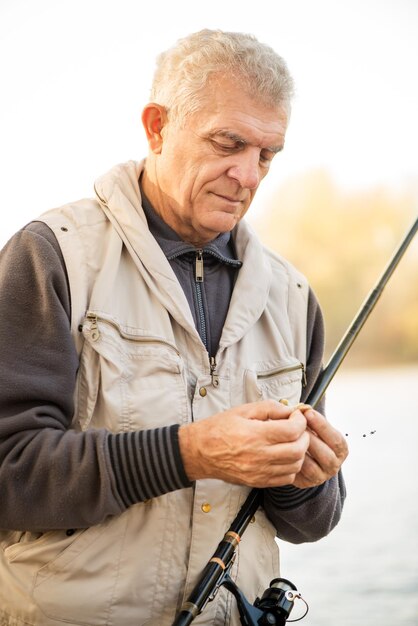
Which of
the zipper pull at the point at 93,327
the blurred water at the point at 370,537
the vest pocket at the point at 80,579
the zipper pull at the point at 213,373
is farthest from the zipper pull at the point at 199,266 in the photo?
the blurred water at the point at 370,537

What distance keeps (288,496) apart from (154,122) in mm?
888

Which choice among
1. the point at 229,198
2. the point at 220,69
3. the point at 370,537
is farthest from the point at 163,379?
the point at 370,537

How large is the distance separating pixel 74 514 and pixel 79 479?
0.08 metres

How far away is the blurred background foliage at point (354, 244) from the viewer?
6633 millimetres

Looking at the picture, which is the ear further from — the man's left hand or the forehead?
the man's left hand

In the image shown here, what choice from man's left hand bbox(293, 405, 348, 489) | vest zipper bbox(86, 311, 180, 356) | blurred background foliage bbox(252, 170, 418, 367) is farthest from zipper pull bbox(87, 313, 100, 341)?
blurred background foliage bbox(252, 170, 418, 367)

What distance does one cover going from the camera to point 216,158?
166 cm

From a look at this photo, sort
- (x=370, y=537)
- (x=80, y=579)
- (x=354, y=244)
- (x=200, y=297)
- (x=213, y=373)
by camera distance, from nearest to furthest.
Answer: (x=80, y=579)
(x=213, y=373)
(x=200, y=297)
(x=370, y=537)
(x=354, y=244)

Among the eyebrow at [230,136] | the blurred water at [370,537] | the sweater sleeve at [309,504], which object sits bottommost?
the blurred water at [370,537]

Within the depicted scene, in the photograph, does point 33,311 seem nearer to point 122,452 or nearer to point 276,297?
point 122,452

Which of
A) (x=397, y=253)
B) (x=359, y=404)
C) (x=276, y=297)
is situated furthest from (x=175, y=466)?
(x=359, y=404)

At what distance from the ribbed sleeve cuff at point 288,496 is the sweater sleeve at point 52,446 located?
1.06ft

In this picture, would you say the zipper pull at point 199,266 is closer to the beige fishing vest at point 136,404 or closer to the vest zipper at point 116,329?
the beige fishing vest at point 136,404

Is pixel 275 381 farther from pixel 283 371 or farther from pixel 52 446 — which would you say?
pixel 52 446
